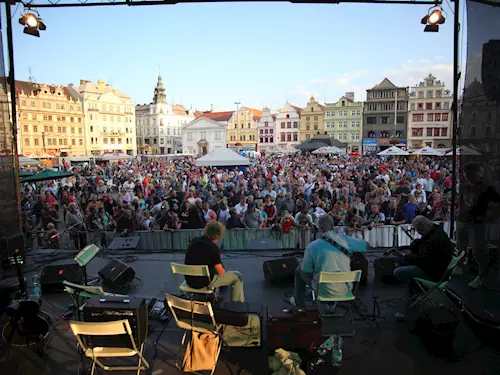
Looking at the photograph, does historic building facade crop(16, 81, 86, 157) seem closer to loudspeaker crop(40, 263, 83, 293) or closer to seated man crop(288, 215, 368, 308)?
loudspeaker crop(40, 263, 83, 293)

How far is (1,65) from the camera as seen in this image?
19.2 feet

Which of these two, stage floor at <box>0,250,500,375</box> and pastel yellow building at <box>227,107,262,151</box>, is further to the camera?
pastel yellow building at <box>227,107,262,151</box>

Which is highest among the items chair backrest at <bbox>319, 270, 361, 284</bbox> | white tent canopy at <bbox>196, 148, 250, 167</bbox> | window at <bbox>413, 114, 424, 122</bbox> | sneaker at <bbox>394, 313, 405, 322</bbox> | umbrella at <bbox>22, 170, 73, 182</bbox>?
window at <bbox>413, 114, 424, 122</bbox>

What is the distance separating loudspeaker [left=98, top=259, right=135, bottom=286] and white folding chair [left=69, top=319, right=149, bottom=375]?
1.96 meters

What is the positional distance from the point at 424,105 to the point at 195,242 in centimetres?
5530

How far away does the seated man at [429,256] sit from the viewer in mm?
4398

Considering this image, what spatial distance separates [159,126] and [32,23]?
243 feet

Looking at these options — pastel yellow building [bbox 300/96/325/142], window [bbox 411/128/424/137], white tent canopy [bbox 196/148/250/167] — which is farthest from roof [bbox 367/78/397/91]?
white tent canopy [bbox 196/148/250/167]

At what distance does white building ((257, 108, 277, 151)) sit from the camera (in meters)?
63.2

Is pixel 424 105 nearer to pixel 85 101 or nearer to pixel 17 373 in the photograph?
pixel 85 101

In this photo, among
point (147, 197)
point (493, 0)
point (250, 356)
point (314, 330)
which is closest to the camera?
point (314, 330)

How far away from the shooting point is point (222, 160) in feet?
47.3

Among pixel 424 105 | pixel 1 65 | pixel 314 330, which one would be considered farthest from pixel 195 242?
pixel 424 105

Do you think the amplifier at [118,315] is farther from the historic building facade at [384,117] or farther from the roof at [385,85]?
the roof at [385,85]
